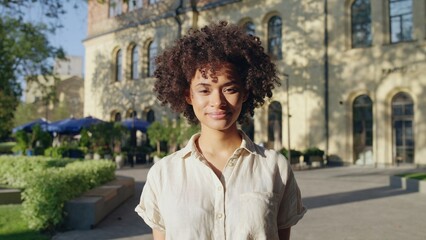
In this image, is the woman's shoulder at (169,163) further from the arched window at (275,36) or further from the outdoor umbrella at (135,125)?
the arched window at (275,36)

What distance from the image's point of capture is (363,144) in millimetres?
23578

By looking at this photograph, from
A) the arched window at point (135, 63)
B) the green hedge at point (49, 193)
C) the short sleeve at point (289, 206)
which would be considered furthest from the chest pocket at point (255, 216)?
the arched window at point (135, 63)

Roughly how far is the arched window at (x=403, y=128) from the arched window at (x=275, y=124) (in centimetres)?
669

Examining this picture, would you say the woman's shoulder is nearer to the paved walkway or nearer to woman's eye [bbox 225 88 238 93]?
woman's eye [bbox 225 88 238 93]

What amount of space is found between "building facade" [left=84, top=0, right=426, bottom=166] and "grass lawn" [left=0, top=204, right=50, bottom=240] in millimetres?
12157

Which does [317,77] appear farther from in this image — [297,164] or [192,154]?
[192,154]

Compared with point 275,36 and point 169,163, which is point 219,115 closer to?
point 169,163

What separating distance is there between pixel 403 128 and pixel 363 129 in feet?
6.87

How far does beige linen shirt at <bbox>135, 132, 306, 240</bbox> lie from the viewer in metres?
1.93

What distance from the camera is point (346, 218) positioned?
28.3 ft

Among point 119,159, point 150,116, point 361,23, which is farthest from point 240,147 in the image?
point 150,116

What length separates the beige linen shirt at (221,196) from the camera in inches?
76.0

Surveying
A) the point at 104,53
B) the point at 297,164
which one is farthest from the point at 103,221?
the point at 104,53

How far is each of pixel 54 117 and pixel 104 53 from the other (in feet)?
110
